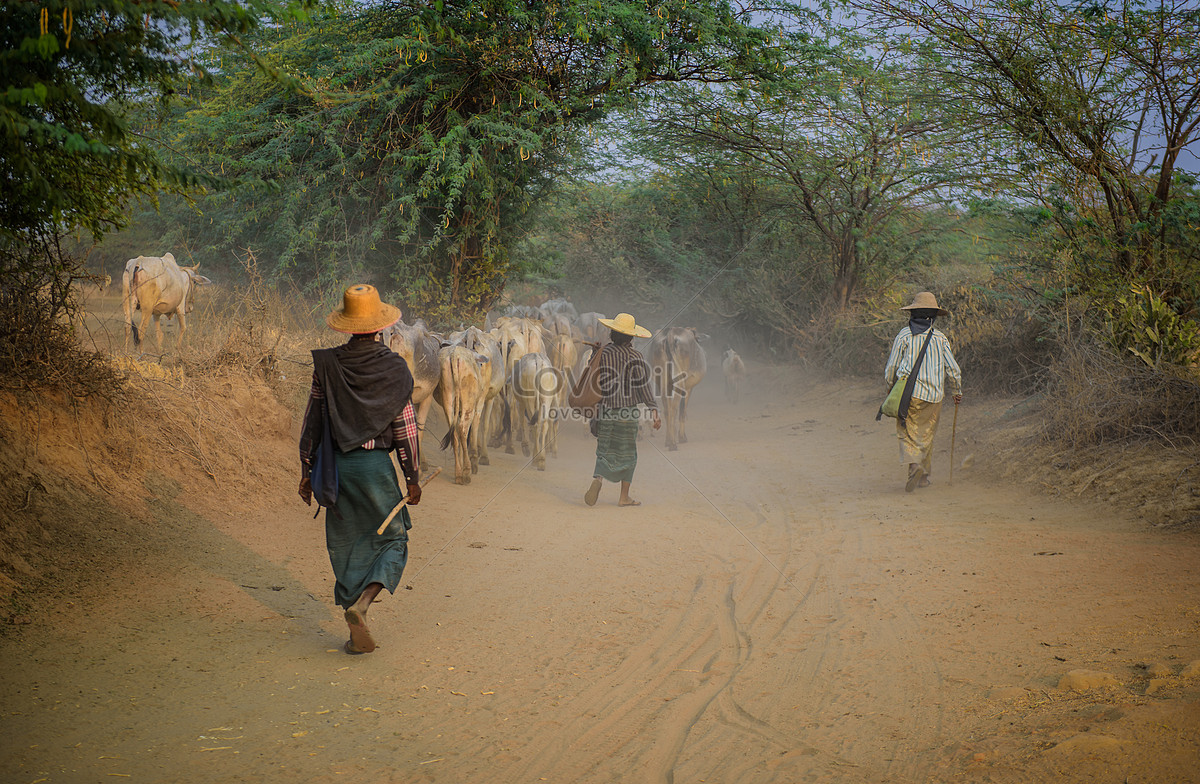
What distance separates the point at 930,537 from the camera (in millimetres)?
7355

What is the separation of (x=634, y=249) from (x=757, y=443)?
420 inches

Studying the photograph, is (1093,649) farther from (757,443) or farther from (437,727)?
(757,443)

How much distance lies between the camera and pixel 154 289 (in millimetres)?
11898

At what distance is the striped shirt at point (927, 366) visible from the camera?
908 cm

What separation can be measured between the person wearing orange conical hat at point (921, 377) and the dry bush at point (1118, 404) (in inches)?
47.4

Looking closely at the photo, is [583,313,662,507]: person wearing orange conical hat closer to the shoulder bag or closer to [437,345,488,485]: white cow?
[437,345,488,485]: white cow

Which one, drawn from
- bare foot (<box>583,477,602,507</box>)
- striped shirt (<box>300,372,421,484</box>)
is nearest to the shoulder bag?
bare foot (<box>583,477,602,507</box>)

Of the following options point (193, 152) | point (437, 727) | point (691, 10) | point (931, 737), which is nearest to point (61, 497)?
point (437, 727)

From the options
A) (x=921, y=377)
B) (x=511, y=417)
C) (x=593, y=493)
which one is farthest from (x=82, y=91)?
(x=511, y=417)

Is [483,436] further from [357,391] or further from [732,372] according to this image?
[732,372]

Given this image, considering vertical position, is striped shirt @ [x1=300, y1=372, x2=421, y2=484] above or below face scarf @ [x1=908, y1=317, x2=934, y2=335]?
below

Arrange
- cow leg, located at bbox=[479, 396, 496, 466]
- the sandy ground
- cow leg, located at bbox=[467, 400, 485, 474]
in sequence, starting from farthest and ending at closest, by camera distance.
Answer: cow leg, located at bbox=[479, 396, 496, 466] < cow leg, located at bbox=[467, 400, 485, 474] < the sandy ground

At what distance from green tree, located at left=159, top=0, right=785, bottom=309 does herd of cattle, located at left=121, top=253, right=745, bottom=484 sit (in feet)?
4.93

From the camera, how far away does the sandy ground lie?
11.8 ft
